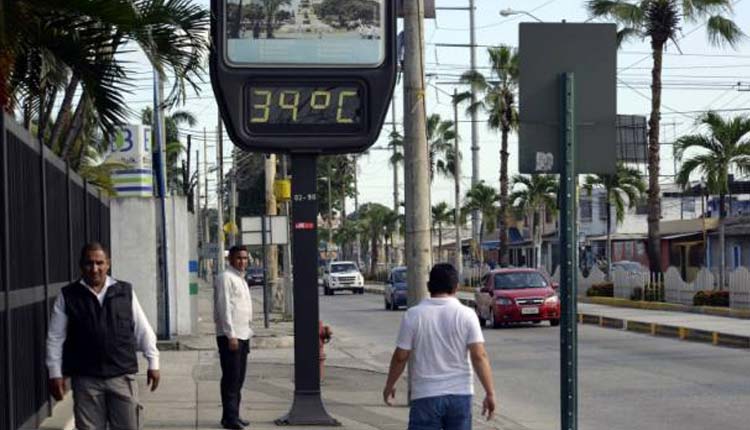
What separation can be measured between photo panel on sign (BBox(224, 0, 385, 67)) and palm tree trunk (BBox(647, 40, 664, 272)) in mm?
26961

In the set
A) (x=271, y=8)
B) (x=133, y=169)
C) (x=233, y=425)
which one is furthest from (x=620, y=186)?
(x=271, y=8)

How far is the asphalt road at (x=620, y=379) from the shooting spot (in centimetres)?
1440

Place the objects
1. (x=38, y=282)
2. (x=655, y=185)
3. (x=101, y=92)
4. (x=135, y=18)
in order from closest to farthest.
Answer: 1. (x=135, y=18)
2. (x=101, y=92)
3. (x=38, y=282)
4. (x=655, y=185)

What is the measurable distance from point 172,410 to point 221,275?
2.58 m

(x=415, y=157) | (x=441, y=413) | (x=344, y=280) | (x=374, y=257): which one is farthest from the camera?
(x=374, y=257)

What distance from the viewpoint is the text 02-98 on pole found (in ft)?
40.0

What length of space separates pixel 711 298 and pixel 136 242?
17167 mm

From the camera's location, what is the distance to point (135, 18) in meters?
10.4

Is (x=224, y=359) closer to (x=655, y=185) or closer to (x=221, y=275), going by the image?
(x=221, y=275)

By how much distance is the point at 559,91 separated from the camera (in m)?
7.63

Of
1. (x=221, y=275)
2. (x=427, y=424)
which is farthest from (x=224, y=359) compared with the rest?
(x=427, y=424)

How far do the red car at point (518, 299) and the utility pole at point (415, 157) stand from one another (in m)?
16.6

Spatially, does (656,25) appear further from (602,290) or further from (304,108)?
(304,108)

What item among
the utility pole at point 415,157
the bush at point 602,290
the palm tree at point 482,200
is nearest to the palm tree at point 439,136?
the palm tree at point 482,200
